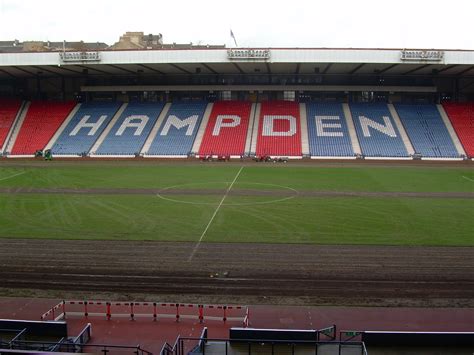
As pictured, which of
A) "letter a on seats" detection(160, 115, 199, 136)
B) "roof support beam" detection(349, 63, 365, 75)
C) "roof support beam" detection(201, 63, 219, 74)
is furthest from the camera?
"letter a on seats" detection(160, 115, 199, 136)

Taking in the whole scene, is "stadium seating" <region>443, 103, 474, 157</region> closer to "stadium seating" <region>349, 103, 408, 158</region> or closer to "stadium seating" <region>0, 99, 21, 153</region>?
"stadium seating" <region>349, 103, 408, 158</region>

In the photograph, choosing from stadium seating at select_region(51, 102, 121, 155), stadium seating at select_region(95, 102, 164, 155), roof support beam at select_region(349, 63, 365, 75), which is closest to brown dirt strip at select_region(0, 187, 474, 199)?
stadium seating at select_region(95, 102, 164, 155)

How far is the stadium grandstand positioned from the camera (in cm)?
5369

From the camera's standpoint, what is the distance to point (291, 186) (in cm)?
3803

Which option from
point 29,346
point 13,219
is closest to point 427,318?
point 29,346

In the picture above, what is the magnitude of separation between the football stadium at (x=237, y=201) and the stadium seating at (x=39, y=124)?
1.03 feet

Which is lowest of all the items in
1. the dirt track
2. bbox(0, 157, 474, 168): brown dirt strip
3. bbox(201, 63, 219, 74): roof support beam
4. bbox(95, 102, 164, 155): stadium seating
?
the dirt track

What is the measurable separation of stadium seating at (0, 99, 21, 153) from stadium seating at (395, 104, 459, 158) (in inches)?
2027

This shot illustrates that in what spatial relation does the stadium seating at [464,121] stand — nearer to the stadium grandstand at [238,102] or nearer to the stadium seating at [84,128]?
the stadium grandstand at [238,102]

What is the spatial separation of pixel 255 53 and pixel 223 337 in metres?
43.2

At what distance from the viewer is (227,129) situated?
60.8 metres

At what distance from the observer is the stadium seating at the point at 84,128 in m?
58.7

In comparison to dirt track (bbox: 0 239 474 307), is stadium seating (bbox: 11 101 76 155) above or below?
above

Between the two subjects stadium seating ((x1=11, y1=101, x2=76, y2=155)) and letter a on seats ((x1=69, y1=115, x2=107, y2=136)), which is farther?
letter a on seats ((x1=69, y1=115, x2=107, y2=136))
